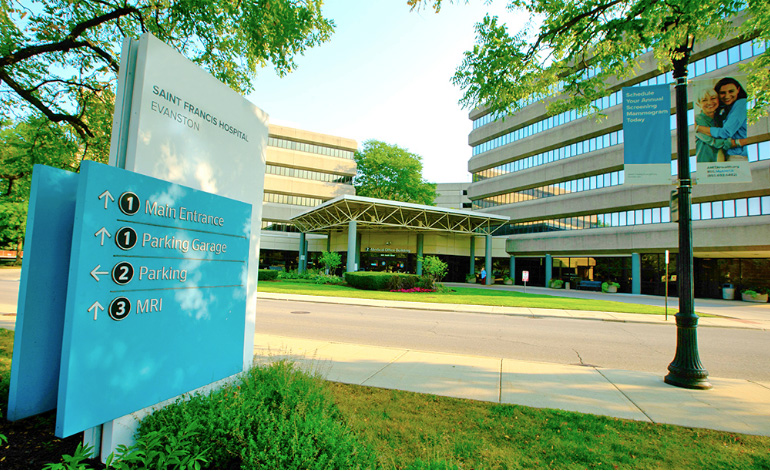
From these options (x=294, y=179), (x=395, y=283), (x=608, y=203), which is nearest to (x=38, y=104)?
(x=395, y=283)

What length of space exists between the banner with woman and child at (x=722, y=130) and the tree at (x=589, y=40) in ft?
2.81

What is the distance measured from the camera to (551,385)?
5.96 metres

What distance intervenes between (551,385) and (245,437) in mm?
4829

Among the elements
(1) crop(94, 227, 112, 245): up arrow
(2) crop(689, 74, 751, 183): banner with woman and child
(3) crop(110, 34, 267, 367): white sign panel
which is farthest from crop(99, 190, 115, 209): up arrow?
(2) crop(689, 74, 751, 183): banner with woman and child

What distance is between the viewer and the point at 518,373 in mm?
6578

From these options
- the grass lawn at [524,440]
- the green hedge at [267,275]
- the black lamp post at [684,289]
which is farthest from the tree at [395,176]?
the grass lawn at [524,440]

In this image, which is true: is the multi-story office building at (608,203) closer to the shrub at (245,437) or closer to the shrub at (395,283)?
the shrub at (395,283)

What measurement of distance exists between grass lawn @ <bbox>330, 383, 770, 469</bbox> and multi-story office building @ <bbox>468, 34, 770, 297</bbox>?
20.1 metres

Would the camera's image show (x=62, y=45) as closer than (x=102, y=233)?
No

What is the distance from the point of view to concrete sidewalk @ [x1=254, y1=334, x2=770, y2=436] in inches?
192

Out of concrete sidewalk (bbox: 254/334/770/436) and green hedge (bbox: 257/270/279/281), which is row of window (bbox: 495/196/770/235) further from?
green hedge (bbox: 257/270/279/281)

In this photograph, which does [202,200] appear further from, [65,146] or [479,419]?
[65,146]

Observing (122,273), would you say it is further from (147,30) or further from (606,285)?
(606,285)

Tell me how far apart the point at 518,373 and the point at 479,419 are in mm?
2652
